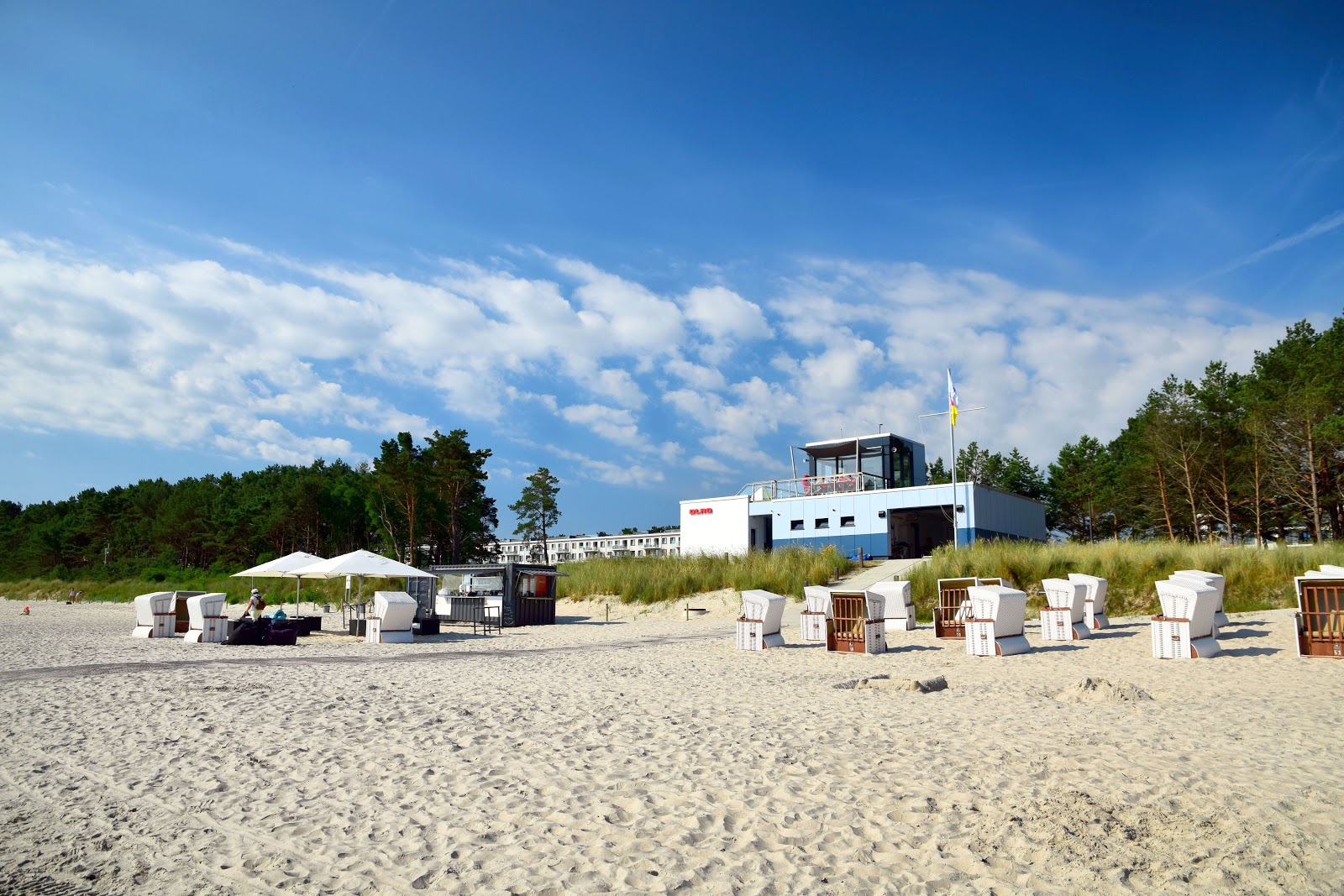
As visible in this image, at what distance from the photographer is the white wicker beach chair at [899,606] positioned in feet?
61.2

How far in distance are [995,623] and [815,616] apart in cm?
416

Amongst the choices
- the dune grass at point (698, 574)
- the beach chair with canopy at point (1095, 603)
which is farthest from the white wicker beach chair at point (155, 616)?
the beach chair with canopy at point (1095, 603)

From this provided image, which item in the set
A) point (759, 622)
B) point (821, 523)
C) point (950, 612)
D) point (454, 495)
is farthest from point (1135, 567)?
point (454, 495)

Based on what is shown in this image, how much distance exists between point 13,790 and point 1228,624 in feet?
58.3

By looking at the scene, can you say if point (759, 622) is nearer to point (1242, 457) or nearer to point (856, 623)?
point (856, 623)

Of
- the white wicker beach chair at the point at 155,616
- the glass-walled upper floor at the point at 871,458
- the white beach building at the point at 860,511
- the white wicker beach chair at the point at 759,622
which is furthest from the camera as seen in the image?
the glass-walled upper floor at the point at 871,458

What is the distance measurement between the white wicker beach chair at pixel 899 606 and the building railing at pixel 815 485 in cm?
1723

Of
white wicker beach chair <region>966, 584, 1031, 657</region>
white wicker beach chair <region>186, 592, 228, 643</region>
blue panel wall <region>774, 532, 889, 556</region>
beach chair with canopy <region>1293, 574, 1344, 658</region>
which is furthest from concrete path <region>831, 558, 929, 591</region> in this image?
white wicker beach chair <region>186, 592, 228, 643</region>

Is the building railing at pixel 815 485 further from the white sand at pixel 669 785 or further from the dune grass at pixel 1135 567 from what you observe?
the white sand at pixel 669 785

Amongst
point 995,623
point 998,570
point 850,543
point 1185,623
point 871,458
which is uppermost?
point 871,458

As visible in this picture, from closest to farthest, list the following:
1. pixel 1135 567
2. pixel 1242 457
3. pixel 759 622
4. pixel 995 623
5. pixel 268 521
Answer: pixel 995 623
pixel 759 622
pixel 1135 567
pixel 1242 457
pixel 268 521

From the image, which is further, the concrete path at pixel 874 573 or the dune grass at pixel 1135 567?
the concrete path at pixel 874 573

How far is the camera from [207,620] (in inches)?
686

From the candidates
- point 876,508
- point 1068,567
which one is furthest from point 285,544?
point 1068,567
